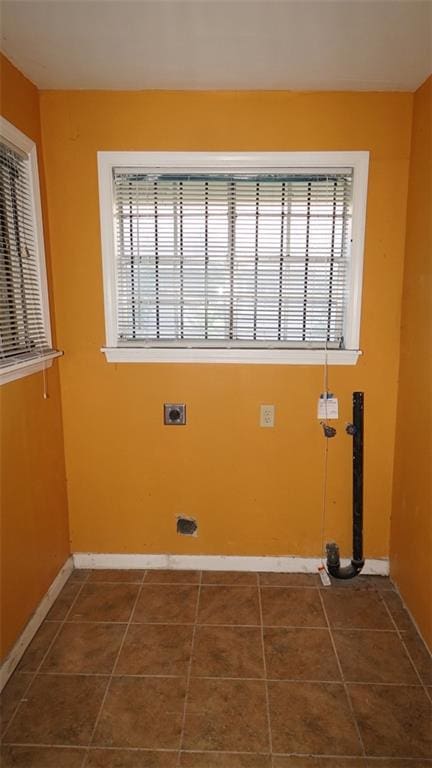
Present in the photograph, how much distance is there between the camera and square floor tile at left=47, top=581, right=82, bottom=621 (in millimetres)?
1835

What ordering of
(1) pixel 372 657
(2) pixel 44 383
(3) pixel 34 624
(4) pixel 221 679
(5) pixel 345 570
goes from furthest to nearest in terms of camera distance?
1. (5) pixel 345 570
2. (2) pixel 44 383
3. (3) pixel 34 624
4. (1) pixel 372 657
5. (4) pixel 221 679

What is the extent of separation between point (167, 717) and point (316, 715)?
1.79 ft

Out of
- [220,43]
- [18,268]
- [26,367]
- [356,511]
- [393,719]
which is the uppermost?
[220,43]

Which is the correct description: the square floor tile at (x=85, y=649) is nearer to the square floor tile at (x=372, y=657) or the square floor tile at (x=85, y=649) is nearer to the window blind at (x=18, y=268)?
the square floor tile at (x=372, y=657)

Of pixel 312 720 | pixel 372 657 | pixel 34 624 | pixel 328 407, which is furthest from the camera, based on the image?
pixel 328 407

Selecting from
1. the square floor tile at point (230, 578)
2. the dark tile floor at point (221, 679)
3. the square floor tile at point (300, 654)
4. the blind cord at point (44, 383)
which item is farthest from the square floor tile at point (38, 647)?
the blind cord at point (44, 383)

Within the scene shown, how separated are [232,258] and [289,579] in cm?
175

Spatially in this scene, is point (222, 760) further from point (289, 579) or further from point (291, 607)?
point (289, 579)

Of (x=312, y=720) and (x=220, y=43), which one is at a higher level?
(x=220, y=43)

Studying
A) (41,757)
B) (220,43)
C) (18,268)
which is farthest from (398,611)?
(220,43)

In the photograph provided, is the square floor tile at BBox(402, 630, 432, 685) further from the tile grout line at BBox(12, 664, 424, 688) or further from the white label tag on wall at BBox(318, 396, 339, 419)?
the white label tag on wall at BBox(318, 396, 339, 419)

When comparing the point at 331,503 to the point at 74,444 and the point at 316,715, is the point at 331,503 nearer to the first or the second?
the point at 316,715

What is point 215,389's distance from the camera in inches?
78.6

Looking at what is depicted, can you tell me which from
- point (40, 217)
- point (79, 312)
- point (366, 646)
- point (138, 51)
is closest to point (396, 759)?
point (366, 646)
